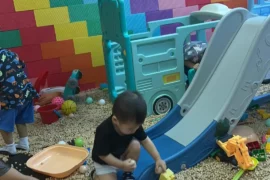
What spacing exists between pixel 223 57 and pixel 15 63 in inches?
40.3

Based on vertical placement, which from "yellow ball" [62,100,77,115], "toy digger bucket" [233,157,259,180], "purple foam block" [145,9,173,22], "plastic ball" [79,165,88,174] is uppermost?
"purple foam block" [145,9,173,22]

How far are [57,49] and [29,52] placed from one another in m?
0.19

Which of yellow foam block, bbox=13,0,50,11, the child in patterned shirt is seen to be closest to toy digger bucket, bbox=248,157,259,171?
the child in patterned shirt

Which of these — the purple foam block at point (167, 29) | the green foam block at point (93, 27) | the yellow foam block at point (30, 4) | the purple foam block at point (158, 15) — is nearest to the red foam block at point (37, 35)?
the yellow foam block at point (30, 4)

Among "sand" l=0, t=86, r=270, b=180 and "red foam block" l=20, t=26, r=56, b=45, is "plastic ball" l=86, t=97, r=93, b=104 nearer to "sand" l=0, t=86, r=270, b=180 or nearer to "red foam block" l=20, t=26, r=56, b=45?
"sand" l=0, t=86, r=270, b=180

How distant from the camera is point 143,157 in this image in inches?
57.7

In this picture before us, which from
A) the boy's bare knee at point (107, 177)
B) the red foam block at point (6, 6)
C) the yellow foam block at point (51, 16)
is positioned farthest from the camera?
the yellow foam block at point (51, 16)

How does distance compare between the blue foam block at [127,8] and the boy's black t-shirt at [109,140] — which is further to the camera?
the blue foam block at [127,8]

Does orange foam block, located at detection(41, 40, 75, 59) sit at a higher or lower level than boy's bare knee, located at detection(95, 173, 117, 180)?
higher

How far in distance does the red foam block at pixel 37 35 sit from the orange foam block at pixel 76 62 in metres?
0.18

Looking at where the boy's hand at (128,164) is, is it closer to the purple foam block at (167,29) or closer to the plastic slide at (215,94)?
the plastic slide at (215,94)

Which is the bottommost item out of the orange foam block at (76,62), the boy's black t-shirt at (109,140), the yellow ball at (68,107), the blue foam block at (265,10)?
the yellow ball at (68,107)

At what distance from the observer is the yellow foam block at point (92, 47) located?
2.51 m

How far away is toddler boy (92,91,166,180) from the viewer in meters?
1.12
